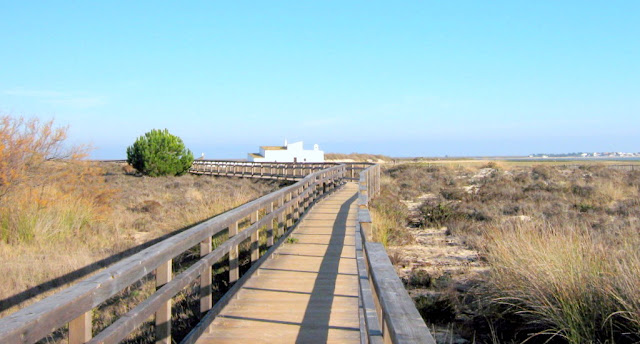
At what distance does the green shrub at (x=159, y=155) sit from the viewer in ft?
138

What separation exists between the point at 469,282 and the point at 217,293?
4.03 m

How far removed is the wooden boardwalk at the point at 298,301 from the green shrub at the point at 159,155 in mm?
34205

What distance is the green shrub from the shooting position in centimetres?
4197

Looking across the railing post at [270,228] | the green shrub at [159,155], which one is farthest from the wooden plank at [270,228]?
the green shrub at [159,155]

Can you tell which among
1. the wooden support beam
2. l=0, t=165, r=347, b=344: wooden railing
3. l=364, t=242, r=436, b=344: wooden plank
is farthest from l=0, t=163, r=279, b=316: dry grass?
l=364, t=242, r=436, b=344: wooden plank

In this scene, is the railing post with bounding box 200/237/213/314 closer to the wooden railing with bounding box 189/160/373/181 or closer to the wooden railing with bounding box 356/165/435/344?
the wooden railing with bounding box 356/165/435/344

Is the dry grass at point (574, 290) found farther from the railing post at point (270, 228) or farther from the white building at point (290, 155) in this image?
the white building at point (290, 155)

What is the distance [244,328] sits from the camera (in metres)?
5.30

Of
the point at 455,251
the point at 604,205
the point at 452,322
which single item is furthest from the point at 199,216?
the point at 604,205

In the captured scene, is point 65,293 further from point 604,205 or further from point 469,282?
point 604,205

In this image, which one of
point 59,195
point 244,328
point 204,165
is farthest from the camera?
point 204,165

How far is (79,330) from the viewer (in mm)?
2781

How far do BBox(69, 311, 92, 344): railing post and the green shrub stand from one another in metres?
40.7

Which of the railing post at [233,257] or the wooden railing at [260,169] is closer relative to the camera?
Result: the railing post at [233,257]
